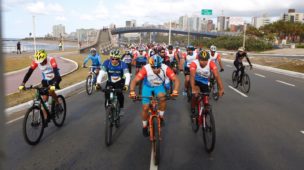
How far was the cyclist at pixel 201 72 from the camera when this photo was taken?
660 cm

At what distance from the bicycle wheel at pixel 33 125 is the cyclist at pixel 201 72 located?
3.40 meters

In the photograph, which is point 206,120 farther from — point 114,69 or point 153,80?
point 114,69

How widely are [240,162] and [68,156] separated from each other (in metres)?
3.10

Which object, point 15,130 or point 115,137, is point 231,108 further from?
point 15,130

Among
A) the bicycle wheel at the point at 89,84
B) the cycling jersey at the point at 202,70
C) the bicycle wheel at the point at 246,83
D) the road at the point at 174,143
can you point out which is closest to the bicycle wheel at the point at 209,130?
the road at the point at 174,143

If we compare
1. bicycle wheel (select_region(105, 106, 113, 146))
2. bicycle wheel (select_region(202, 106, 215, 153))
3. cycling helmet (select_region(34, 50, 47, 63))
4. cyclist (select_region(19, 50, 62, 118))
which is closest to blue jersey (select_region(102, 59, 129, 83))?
cyclist (select_region(19, 50, 62, 118))

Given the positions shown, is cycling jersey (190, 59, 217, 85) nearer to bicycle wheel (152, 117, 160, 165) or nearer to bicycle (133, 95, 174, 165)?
bicycle (133, 95, 174, 165)

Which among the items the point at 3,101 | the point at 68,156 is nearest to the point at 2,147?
the point at 3,101

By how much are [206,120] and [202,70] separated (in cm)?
155

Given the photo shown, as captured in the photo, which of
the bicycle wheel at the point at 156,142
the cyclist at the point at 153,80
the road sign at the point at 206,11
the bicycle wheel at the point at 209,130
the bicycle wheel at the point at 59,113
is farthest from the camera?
the road sign at the point at 206,11

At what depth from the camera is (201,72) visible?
22.9 ft

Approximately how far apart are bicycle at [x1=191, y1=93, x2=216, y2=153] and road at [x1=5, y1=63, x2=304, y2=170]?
214 millimetres

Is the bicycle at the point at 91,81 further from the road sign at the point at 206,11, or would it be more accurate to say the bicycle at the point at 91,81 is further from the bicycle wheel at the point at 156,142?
the road sign at the point at 206,11

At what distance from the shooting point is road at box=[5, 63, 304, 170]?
4.97 metres
